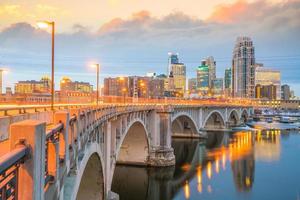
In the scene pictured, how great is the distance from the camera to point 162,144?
169 feet

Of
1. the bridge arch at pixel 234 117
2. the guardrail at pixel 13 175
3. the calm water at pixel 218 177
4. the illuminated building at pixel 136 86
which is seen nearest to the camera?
the guardrail at pixel 13 175

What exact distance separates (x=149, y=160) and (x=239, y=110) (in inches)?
4041

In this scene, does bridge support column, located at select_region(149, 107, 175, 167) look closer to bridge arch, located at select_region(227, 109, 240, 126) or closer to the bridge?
the bridge

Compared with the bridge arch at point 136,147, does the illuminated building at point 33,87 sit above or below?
above

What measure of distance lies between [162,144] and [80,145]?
126 feet

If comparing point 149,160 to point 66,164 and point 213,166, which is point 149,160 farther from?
point 66,164

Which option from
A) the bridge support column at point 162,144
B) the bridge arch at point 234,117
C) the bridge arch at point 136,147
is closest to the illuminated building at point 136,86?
the bridge arch at point 234,117

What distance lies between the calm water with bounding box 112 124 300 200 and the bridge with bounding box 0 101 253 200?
3.62 meters

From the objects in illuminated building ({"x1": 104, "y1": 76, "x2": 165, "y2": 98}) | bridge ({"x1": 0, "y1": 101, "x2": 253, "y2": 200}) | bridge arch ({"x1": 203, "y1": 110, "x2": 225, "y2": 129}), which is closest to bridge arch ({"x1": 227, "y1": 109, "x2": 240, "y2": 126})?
bridge arch ({"x1": 203, "y1": 110, "x2": 225, "y2": 129})

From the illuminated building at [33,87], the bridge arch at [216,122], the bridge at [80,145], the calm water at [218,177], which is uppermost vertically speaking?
the illuminated building at [33,87]

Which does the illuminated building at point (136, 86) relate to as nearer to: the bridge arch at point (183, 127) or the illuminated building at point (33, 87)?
the bridge arch at point (183, 127)

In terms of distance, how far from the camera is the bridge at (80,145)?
468 centimetres

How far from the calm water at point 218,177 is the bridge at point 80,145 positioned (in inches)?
143

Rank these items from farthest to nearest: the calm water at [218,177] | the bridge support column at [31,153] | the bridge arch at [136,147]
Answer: the bridge arch at [136,147]
the calm water at [218,177]
the bridge support column at [31,153]
